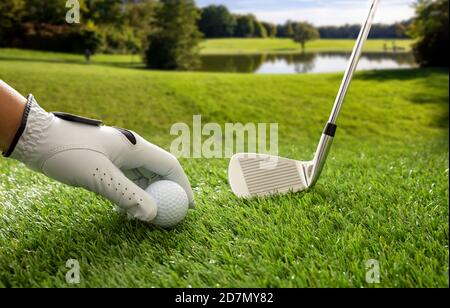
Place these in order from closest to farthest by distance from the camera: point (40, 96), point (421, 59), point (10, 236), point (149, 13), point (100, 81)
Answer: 1. point (10, 236)
2. point (40, 96)
3. point (100, 81)
4. point (149, 13)
5. point (421, 59)

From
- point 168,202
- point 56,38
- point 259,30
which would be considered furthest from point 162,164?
point 259,30

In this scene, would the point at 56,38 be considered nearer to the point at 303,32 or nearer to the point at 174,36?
the point at 174,36

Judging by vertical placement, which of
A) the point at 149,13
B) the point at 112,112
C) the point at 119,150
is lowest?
the point at 112,112

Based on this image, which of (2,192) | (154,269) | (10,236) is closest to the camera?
(154,269)

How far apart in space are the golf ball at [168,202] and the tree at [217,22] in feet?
38.4

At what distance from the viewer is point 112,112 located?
34.9 ft

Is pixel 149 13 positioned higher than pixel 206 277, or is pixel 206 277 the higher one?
pixel 149 13

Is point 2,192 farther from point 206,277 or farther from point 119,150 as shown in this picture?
point 206,277

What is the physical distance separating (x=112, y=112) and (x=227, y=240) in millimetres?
8814

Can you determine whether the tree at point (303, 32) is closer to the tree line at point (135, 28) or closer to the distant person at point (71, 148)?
the tree line at point (135, 28)

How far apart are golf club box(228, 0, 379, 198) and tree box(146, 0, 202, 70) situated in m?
11.4

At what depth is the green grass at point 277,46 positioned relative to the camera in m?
15.1

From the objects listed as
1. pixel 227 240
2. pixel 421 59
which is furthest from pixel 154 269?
pixel 421 59

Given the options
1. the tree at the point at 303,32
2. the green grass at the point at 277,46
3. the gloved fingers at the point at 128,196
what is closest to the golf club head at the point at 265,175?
the gloved fingers at the point at 128,196
